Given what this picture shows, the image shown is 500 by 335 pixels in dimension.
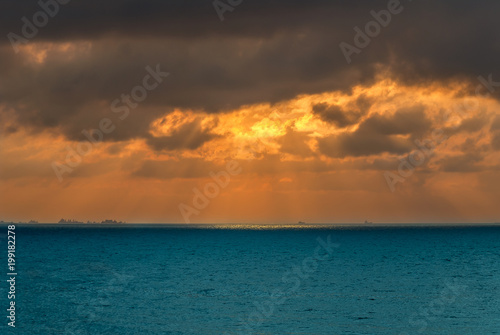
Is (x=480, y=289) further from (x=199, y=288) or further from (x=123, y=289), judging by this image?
(x=123, y=289)

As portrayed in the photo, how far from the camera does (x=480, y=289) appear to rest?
65.2 meters

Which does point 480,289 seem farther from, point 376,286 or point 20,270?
point 20,270

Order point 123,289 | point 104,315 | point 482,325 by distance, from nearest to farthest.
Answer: point 482,325 → point 104,315 → point 123,289

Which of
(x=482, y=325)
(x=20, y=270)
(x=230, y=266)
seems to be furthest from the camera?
(x=230, y=266)

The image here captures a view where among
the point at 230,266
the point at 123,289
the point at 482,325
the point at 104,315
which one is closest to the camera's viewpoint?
the point at 482,325

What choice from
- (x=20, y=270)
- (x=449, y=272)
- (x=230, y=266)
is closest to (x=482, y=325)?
(x=449, y=272)

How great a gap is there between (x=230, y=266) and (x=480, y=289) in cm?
4113

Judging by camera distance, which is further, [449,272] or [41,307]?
[449,272]

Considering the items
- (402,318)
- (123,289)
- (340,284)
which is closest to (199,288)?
(123,289)

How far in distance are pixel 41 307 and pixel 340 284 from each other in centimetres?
3474

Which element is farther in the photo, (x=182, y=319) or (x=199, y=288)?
(x=199, y=288)

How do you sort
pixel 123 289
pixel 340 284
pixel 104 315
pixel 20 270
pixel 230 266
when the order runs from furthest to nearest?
pixel 230 266, pixel 20 270, pixel 340 284, pixel 123 289, pixel 104 315

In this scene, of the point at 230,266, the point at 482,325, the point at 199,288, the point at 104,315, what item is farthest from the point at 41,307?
the point at 230,266

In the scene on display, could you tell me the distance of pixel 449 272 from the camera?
86.0m
